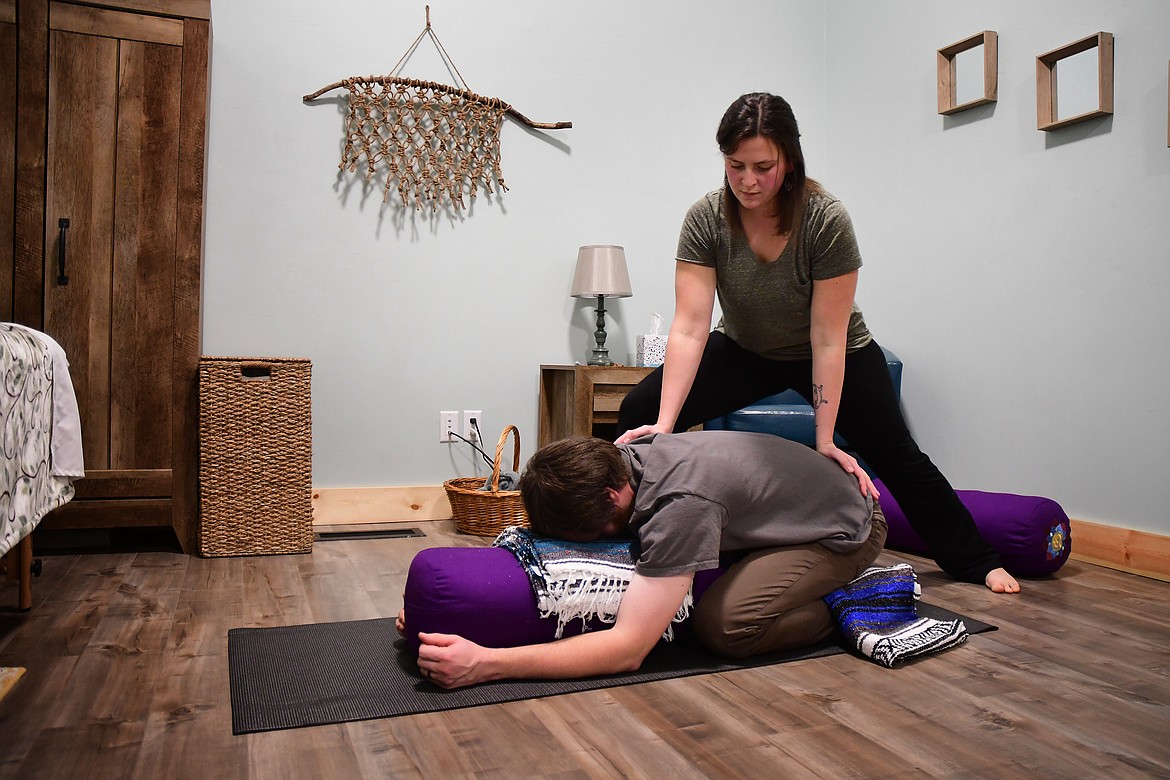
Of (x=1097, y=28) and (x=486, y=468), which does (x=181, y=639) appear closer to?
(x=486, y=468)

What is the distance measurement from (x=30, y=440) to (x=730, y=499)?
4.45ft

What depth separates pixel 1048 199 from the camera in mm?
2873

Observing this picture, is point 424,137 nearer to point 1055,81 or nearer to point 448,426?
point 448,426

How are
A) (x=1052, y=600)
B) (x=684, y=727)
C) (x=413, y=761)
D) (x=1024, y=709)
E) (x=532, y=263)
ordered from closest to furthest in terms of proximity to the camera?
(x=413, y=761)
(x=684, y=727)
(x=1024, y=709)
(x=1052, y=600)
(x=532, y=263)

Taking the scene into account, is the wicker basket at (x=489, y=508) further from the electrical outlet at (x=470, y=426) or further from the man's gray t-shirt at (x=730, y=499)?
the man's gray t-shirt at (x=730, y=499)

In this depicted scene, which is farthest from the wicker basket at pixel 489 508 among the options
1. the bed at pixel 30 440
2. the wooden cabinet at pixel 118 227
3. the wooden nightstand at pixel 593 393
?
the bed at pixel 30 440

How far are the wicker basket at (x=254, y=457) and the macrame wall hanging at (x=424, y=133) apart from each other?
0.90m

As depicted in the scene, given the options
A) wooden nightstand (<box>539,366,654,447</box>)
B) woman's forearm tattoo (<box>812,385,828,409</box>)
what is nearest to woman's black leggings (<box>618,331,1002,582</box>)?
woman's forearm tattoo (<box>812,385,828,409</box>)

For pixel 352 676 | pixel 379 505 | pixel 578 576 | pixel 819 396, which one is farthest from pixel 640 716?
pixel 379 505

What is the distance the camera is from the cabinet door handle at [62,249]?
8.46 ft

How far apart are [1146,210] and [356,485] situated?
2.63 m

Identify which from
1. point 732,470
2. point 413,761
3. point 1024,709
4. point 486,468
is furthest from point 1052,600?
point 486,468

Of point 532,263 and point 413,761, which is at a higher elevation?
point 532,263

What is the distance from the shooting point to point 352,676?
158 centimetres
